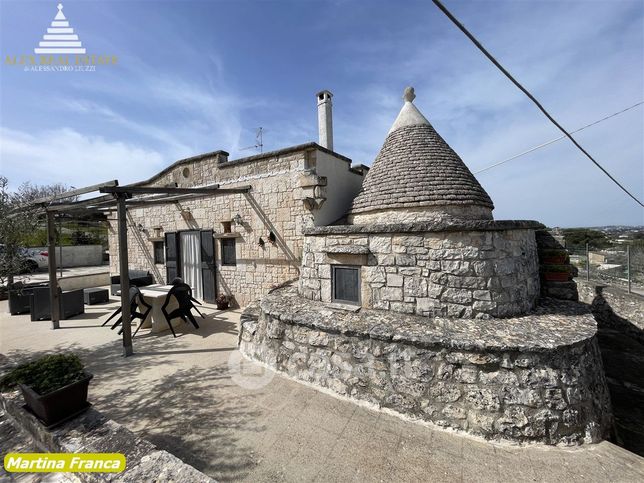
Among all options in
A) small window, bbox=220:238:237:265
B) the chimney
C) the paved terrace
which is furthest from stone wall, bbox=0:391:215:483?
the chimney

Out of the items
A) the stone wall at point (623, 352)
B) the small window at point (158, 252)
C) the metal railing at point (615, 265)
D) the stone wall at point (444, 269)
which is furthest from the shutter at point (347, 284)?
the small window at point (158, 252)

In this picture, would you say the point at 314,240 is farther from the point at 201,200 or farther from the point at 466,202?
the point at 201,200

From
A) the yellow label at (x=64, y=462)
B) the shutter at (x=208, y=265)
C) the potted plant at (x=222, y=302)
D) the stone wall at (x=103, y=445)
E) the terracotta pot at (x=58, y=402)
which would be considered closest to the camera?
the stone wall at (x=103, y=445)

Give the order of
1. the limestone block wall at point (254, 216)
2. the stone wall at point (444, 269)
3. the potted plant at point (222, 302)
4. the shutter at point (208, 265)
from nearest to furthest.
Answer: the stone wall at point (444, 269) < the limestone block wall at point (254, 216) < the potted plant at point (222, 302) < the shutter at point (208, 265)

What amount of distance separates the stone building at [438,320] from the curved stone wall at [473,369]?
0.01 m

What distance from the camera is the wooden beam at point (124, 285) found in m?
5.25

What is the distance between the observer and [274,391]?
4.10 m

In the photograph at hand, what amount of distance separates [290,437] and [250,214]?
20.3ft

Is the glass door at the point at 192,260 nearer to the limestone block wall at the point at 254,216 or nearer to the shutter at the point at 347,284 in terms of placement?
the limestone block wall at the point at 254,216

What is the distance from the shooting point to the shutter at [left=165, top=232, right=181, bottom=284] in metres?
9.80

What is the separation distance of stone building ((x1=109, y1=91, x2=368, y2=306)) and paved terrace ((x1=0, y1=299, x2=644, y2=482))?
353 centimetres

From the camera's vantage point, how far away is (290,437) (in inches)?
125

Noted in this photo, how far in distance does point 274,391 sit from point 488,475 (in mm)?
2865

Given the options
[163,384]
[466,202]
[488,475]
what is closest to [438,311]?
[488,475]
